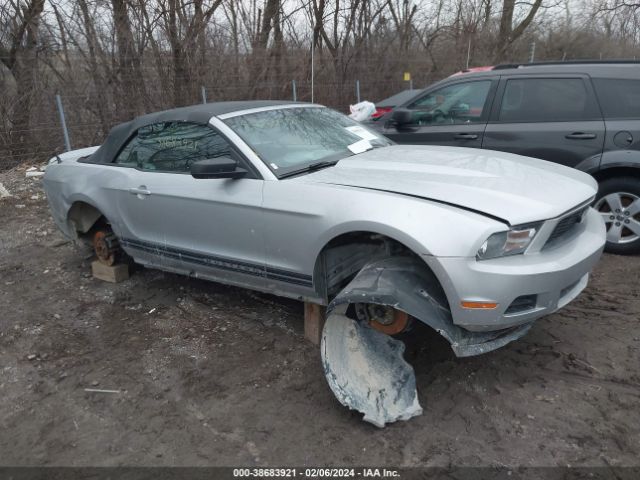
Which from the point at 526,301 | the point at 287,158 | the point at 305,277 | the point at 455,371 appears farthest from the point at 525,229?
the point at 287,158

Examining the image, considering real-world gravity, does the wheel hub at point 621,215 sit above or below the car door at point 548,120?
below

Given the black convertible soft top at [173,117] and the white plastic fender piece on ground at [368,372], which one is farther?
the black convertible soft top at [173,117]

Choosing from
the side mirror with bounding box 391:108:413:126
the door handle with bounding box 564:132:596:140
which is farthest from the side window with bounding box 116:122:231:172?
the door handle with bounding box 564:132:596:140

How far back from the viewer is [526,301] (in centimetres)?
275

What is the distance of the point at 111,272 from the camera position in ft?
16.4

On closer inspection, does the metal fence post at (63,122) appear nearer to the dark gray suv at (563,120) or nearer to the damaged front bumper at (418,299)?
the dark gray suv at (563,120)

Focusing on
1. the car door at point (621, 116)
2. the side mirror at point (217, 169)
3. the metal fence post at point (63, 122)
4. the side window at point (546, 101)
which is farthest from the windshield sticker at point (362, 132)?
the metal fence post at point (63, 122)

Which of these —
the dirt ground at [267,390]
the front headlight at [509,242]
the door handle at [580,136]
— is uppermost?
the door handle at [580,136]

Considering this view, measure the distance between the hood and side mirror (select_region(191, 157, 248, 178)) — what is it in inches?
18.6

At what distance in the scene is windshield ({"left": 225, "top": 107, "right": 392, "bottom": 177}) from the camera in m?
3.67

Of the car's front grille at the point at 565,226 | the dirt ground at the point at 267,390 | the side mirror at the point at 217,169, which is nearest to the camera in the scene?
the dirt ground at the point at 267,390

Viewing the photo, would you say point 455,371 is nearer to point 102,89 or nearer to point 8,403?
point 8,403

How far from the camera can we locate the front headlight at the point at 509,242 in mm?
2701

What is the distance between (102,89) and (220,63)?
2614mm
